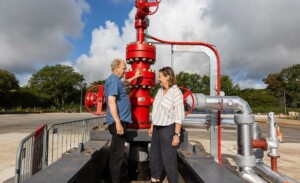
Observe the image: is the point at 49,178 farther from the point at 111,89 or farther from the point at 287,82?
the point at 287,82

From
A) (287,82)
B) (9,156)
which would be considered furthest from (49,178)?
(287,82)

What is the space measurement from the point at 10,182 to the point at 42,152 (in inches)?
45.6

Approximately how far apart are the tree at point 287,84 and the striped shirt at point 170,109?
73.6 m

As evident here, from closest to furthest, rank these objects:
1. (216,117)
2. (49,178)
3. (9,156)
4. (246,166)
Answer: (49,178), (246,166), (216,117), (9,156)

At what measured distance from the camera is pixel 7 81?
151ft

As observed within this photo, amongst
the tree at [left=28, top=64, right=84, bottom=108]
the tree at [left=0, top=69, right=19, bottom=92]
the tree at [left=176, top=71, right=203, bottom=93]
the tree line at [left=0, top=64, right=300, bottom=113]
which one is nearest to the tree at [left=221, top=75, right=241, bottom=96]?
the tree line at [left=0, top=64, right=300, bottom=113]

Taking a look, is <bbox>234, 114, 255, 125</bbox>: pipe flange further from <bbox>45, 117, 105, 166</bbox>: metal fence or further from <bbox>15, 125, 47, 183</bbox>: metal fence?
<bbox>15, 125, 47, 183</bbox>: metal fence

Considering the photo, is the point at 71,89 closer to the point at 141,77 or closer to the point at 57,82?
the point at 57,82

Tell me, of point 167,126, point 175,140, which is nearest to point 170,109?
point 167,126

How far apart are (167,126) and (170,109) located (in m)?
0.20

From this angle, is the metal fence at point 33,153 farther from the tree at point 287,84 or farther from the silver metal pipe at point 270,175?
the tree at point 287,84

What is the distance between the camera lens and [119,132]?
9.50 ft

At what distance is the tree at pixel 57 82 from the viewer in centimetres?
5958

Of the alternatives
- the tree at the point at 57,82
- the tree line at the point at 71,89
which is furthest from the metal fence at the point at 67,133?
the tree at the point at 57,82
